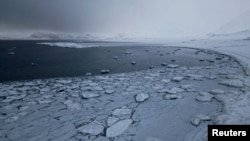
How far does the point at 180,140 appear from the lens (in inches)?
121

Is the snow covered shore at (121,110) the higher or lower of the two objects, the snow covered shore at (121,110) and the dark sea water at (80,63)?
the lower

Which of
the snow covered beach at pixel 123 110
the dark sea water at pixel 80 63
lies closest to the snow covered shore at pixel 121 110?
the snow covered beach at pixel 123 110

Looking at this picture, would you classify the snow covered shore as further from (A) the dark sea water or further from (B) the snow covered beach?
(A) the dark sea water

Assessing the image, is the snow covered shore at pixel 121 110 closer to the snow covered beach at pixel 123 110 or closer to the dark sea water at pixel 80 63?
the snow covered beach at pixel 123 110

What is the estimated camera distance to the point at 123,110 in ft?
14.3

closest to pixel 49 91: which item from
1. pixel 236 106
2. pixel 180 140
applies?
pixel 180 140

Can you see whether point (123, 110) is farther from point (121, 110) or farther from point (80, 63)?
point (80, 63)

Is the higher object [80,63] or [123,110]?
[80,63]

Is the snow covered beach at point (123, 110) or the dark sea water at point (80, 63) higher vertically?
the dark sea water at point (80, 63)

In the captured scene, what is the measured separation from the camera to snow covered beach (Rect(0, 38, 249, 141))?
133 inches

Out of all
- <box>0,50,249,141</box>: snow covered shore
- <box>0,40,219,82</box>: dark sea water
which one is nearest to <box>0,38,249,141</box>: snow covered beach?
<box>0,50,249,141</box>: snow covered shore

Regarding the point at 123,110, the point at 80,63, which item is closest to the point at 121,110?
the point at 123,110

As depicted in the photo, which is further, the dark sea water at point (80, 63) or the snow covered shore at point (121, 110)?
the dark sea water at point (80, 63)

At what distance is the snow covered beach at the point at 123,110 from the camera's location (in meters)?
3.39
